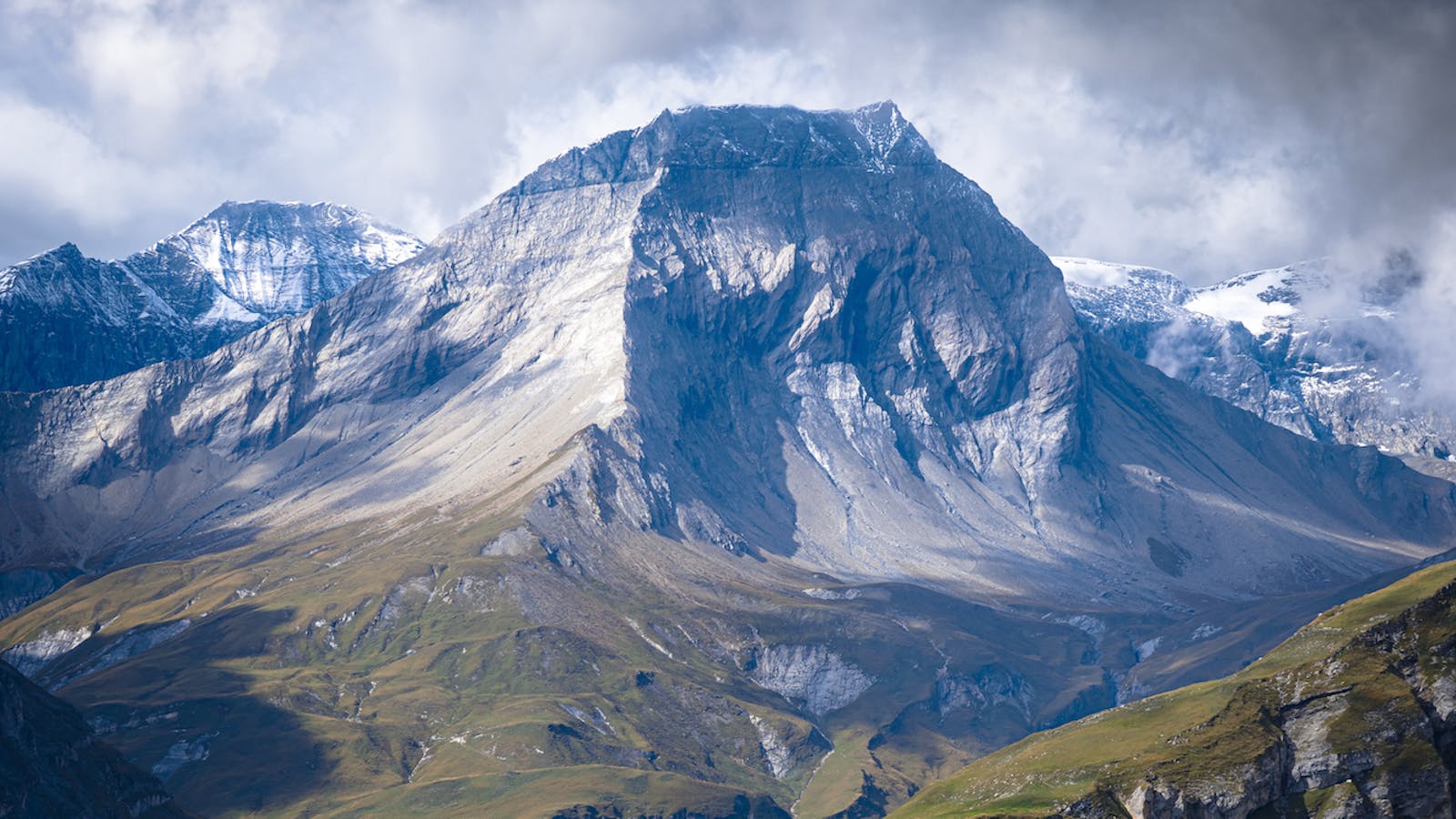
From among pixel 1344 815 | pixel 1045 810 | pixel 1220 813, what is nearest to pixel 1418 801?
pixel 1344 815

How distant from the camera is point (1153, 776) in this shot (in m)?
193

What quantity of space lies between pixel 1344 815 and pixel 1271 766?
983 cm

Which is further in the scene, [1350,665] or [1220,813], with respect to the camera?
[1350,665]

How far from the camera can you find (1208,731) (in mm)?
199250

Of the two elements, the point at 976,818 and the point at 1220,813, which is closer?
the point at 1220,813

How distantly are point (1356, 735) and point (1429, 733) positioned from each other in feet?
29.2

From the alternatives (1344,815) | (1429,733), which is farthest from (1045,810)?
(1429,733)

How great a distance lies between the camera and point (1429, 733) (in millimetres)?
189375

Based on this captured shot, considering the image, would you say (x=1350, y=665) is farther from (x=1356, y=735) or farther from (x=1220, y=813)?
(x=1220, y=813)

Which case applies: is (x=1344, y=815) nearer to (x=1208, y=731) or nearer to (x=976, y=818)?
(x=1208, y=731)

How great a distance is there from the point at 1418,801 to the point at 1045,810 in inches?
1736

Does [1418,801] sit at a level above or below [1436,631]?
below

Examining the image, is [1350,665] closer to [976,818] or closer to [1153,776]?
[1153,776]

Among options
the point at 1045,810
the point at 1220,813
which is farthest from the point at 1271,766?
the point at 1045,810
